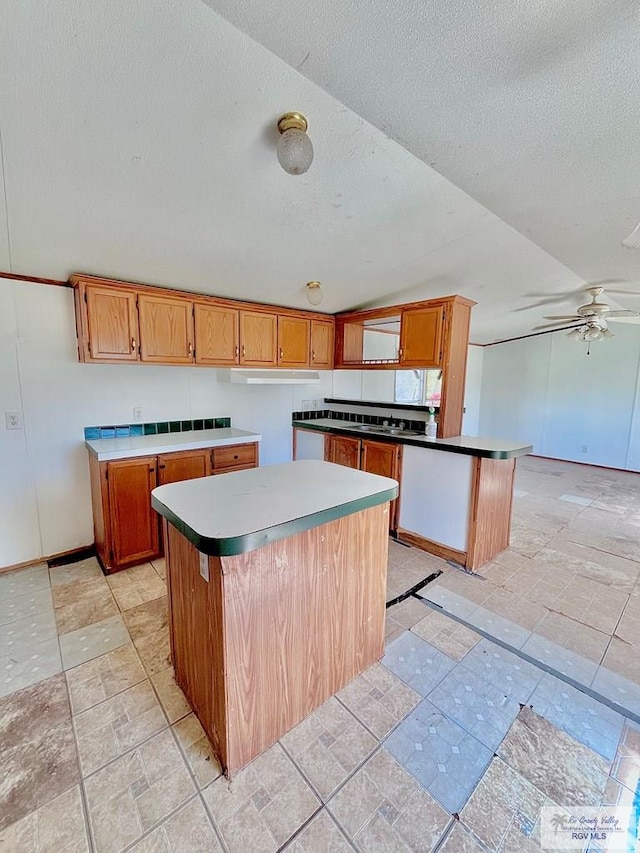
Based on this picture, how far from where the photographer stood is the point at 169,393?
331cm

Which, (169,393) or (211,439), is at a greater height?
(169,393)

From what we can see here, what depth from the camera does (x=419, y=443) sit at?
9.86 feet

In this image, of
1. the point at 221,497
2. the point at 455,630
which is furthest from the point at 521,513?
the point at 221,497

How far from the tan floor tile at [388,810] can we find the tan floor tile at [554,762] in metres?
0.40

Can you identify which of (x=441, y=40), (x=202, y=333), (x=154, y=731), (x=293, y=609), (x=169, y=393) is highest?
(x=441, y=40)

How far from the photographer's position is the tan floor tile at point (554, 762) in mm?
1250

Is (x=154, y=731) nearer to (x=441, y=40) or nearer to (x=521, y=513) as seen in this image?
(x=441, y=40)

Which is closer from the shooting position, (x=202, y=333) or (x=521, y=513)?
(x=202, y=333)

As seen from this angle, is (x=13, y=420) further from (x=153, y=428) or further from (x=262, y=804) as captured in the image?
(x=262, y=804)

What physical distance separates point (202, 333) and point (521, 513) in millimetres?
3898

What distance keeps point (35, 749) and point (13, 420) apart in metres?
2.11

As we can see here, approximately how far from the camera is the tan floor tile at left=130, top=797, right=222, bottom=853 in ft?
3.53

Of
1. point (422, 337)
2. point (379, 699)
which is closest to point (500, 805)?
point (379, 699)

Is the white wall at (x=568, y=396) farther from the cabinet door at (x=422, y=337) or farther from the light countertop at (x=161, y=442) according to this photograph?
the light countertop at (x=161, y=442)
